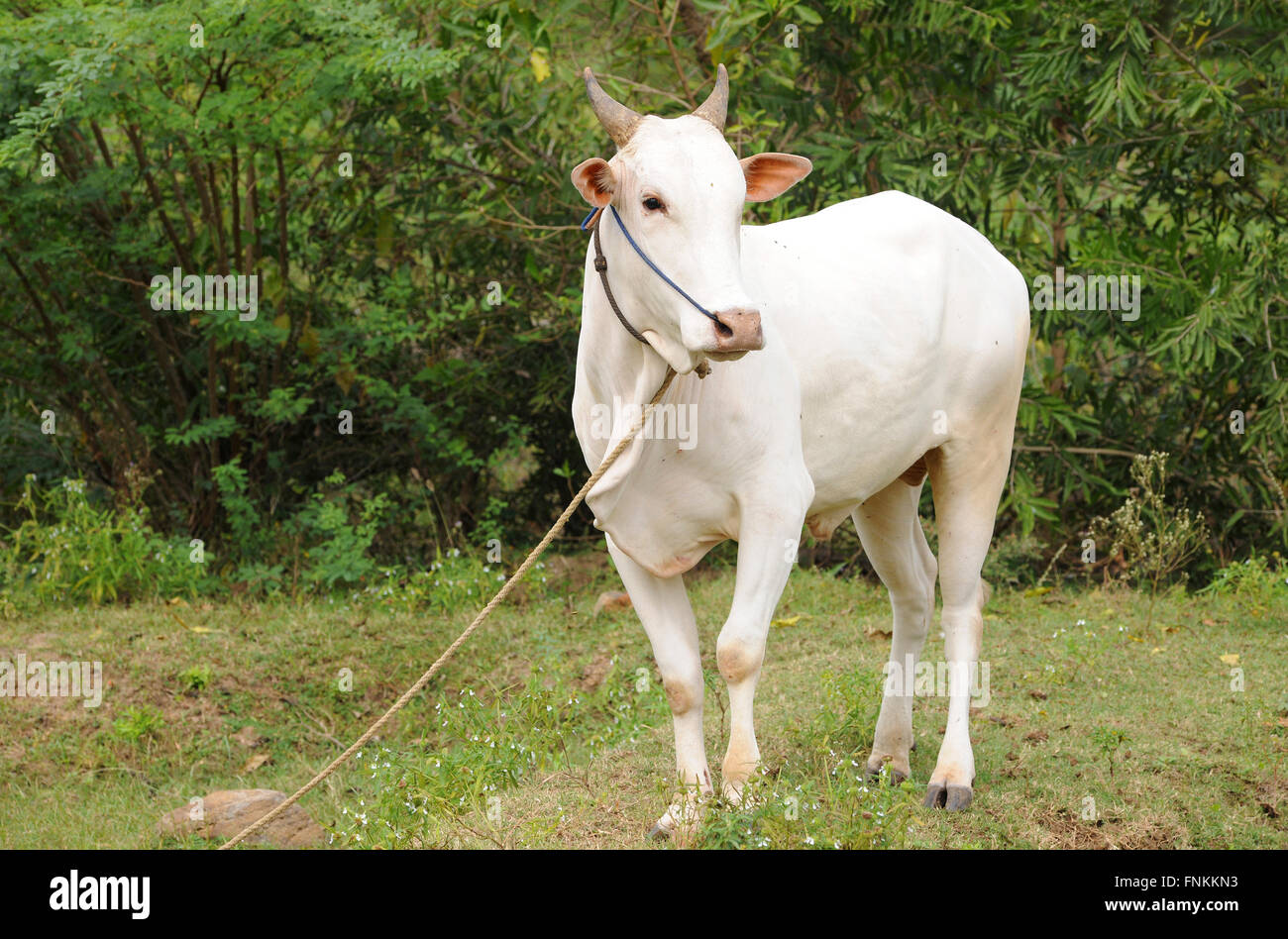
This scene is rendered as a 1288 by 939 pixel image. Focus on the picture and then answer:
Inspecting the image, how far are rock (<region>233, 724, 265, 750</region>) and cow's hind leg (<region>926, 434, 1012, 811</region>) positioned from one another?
126 inches

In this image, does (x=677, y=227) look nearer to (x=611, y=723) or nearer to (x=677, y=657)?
(x=677, y=657)

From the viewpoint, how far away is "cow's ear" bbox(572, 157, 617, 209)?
349cm

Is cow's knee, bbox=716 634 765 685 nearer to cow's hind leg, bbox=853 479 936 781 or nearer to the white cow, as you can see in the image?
the white cow

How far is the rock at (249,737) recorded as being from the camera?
20.4ft

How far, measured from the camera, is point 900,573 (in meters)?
4.85

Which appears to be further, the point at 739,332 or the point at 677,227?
the point at 677,227

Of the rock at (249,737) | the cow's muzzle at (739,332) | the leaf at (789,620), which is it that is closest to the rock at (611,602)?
the leaf at (789,620)

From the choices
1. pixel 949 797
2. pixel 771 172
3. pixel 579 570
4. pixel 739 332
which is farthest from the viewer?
pixel 579 570

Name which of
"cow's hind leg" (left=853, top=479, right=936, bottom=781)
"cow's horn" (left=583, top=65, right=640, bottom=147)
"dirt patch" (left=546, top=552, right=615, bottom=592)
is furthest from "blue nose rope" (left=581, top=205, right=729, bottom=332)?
"dirt patch" (left=546, top=552, right=615, bottom=592)

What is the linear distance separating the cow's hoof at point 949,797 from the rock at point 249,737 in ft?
10.5

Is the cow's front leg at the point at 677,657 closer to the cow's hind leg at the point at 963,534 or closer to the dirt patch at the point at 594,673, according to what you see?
the cow's hind leg at the point at 963,534

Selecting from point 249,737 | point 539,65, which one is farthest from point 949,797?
point 539,65

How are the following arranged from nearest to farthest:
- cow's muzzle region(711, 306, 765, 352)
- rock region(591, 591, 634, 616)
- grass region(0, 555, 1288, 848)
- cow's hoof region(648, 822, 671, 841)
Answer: cow's muzzle region(711, 306, 765, 352) → cow's hoof region(648, 822, 671, 841) → grass region(0, 555, 1288, 848) → rock region(591, 591, 634, 616)

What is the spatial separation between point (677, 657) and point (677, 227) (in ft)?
4.12
